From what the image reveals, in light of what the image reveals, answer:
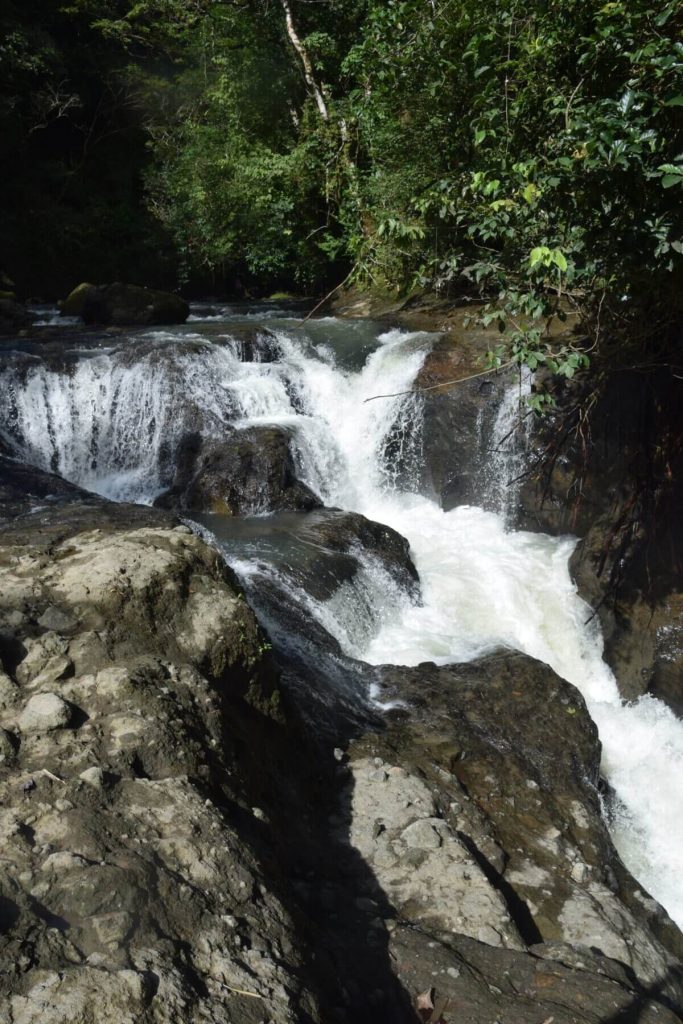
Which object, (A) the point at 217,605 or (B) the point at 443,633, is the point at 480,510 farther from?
(A) the point at 217,605

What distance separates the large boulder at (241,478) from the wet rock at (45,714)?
19.3ft

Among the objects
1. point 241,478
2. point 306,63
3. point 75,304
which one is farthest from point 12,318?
point 306,63

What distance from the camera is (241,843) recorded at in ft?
9.38

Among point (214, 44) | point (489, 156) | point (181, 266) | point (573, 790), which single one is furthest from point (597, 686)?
point (214, 44)

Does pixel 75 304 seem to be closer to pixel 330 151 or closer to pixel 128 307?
pixel 128 307

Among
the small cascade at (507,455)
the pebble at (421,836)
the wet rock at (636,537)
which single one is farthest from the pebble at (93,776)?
the small cascade at (507,455)

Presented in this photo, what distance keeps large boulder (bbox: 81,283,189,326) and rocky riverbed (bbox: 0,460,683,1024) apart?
8892 millimetres

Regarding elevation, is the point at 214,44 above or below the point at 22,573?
above

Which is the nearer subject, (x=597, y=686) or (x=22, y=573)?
(x=22, y=573)

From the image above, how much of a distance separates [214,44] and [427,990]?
57.3 ft

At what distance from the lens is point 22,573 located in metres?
3.96

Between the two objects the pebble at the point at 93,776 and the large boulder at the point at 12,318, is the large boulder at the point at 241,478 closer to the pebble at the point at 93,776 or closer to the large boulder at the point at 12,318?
the large boulder at the point at 12,318

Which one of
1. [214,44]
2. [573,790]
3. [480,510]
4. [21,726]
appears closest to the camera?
[21,726]

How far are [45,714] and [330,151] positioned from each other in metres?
14.3
